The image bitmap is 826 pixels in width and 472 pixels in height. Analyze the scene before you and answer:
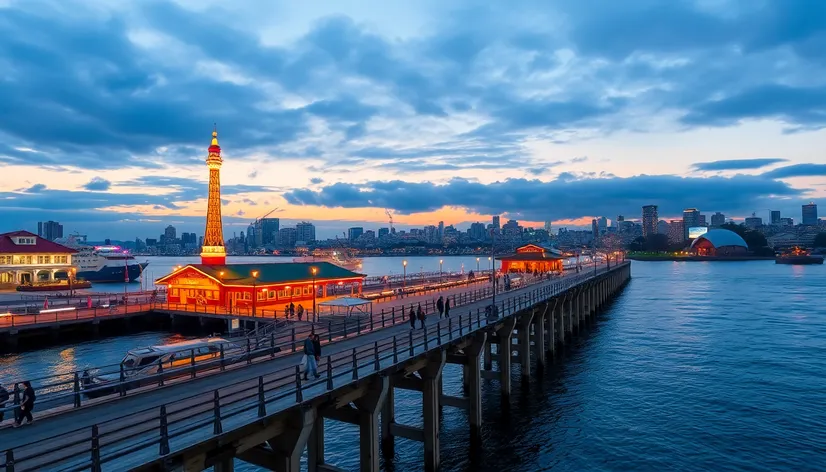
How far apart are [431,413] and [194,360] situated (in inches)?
413

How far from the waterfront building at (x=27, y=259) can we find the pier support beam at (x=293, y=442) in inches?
3791

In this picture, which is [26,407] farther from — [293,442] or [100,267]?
[100,267]

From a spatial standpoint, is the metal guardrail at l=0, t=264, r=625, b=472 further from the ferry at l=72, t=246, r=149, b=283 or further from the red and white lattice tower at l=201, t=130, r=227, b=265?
the ferry at l=72, t=246, r=149, b=283

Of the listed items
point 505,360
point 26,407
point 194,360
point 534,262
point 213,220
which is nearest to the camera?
point 26,407

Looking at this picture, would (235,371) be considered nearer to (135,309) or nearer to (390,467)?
(390,467)

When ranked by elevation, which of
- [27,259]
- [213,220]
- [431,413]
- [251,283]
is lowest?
[431,413]

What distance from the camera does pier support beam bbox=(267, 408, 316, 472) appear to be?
14258 millimetres

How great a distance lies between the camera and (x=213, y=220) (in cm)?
6738

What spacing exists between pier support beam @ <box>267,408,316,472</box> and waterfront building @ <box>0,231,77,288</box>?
316ft

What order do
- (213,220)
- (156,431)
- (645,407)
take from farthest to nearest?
(213,220) → (645,407) → (156,431)

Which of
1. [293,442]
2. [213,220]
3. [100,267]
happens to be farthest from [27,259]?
[293,442]

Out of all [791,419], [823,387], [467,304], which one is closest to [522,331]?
[467,304]

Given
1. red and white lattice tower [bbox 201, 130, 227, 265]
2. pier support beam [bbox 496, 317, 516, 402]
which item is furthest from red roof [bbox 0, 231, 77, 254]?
pier support beam [bbox 496, 317, 516, 402]

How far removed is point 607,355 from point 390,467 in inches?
1143
